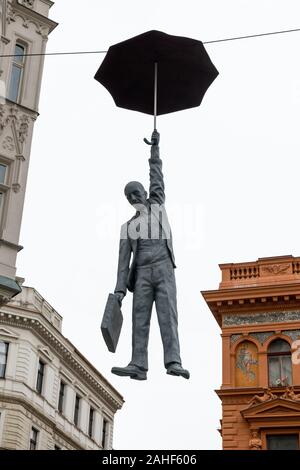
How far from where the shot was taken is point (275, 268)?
3039 centimetres

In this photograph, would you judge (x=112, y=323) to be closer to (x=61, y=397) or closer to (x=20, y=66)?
(x=20, y=66)

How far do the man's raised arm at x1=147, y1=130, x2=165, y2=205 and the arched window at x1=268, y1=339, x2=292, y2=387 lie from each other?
2217cm

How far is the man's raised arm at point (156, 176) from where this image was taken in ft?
21.4

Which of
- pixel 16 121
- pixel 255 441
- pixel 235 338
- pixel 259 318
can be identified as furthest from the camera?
pixel 259 318

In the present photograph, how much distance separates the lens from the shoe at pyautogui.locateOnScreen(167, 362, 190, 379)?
18.8ft

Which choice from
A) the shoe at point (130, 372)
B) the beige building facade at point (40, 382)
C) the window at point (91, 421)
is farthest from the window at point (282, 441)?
the shoe at point (130, 372)

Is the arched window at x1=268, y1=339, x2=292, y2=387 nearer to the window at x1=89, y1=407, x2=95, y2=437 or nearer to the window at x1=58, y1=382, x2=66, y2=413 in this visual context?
the window at x1=58, y1=382, x2=66, y2=413

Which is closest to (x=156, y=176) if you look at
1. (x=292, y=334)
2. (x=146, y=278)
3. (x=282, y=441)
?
(x=146, y=278)

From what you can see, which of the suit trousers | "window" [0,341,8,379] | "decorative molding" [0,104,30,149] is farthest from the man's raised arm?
"window" [0,341,8,379]

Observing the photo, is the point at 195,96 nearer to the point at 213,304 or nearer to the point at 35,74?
the point at 35,74

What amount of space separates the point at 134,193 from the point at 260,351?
76.5 ft

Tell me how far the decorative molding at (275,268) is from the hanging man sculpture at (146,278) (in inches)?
961

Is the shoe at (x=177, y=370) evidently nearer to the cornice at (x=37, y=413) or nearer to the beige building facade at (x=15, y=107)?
the beige building facade at (x=15, y=107)
